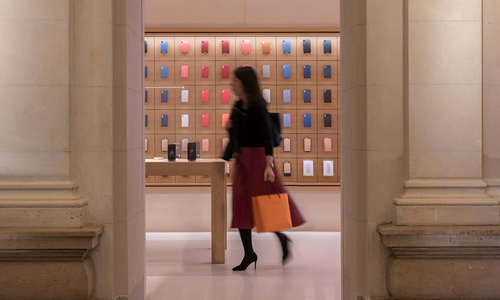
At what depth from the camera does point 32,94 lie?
2977mm

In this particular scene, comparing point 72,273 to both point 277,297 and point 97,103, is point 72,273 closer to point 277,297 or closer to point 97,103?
point 97,103

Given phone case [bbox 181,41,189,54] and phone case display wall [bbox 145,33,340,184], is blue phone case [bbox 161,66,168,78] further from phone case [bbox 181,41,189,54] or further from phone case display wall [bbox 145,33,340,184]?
phone case [bbox 181,41,189,54]

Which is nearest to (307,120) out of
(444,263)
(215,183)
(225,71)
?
(225,71)

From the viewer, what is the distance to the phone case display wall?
7.03m

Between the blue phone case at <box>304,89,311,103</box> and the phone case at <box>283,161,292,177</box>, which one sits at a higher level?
the blue phone case at <box>304,89,311,103</box>

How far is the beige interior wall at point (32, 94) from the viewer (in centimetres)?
297

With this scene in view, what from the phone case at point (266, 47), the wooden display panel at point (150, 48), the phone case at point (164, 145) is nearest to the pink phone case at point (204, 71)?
the wooden display panel at point (150, 48)

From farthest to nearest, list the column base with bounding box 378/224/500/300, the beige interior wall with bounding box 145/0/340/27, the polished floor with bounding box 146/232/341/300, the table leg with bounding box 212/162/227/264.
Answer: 1. the beige interior wall with bounding box 145/0/340/27
2. the table leg with bounding box 212/162/227/264
3. the polished floor with bounding box 146/232/341/300
4. the column base with bounding box 378/224/500/300

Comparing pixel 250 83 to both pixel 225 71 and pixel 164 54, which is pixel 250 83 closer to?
pixel 225 71

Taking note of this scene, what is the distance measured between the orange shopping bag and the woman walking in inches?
5.4

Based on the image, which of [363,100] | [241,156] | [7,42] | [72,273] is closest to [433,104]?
[363,100]

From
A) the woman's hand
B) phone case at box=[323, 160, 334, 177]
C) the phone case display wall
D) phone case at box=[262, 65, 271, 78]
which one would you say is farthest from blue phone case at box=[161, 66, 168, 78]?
the woman's hand

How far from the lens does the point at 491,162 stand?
303 centimetres

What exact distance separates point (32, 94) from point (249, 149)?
6.40 feet
